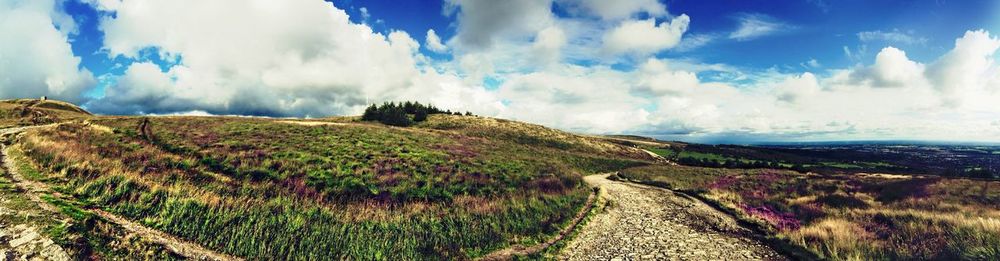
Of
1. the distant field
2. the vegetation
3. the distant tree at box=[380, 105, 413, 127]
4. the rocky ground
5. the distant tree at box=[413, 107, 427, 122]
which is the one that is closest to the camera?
the rocky ground

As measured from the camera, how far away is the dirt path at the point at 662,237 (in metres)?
14.2

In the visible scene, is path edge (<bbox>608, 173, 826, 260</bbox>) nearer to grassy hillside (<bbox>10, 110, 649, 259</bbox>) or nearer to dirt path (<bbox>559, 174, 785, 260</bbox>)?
dirt path (<bbox>559, 174, 785, 260</bbox>)

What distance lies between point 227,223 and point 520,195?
14331 mm

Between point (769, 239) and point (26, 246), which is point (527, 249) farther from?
point (26, 246)

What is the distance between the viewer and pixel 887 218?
56.1 ft

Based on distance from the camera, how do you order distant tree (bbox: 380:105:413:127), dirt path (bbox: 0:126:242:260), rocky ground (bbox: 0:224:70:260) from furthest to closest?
1. distant tree (bbox: 380:105:413:127)
2. dirt path (bbox: 0:126:242:260)
3. rocky ground (bbox: 0:224:70:260)

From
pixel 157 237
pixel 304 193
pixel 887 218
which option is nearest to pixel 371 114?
pixel 304 193

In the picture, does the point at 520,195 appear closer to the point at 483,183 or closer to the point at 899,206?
the point at 483,183

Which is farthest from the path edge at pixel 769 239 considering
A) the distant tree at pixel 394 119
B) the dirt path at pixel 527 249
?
the distant tree at pixel 394 119

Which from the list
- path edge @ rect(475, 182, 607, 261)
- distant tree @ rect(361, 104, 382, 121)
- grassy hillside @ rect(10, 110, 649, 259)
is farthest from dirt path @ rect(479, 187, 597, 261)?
distant tree @ rect(361, 104, 382, 121)

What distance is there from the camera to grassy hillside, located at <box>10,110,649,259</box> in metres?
13.8

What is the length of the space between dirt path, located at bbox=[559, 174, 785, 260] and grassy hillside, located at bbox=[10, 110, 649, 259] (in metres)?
2.09

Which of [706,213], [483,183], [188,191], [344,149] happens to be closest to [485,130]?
[344,149]

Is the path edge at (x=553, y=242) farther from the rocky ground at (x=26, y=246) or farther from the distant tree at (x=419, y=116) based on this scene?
the distant tree at (x=419, y=116)
